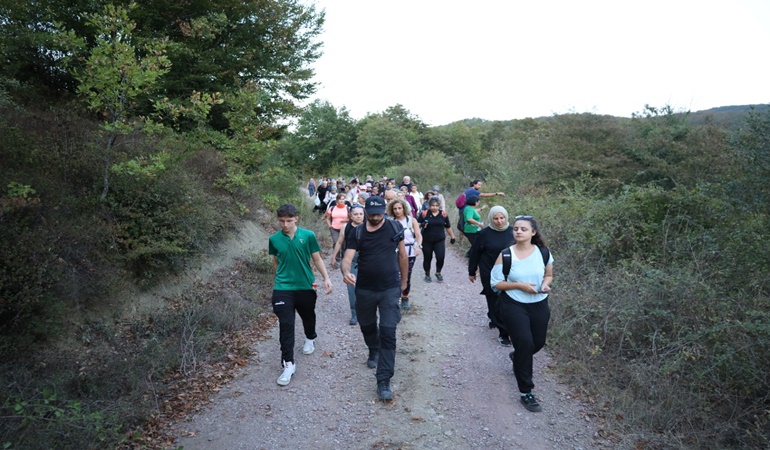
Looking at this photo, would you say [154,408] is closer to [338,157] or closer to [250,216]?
[250,216]

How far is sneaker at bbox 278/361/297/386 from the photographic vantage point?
5.10 m

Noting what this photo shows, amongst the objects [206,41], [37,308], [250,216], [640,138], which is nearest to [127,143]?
[37,308]

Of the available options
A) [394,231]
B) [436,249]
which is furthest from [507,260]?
[436,249]

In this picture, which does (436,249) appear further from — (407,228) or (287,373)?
(287,373)

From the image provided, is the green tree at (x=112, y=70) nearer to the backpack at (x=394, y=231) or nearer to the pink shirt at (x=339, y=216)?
the backpack at (x=394, y=231)

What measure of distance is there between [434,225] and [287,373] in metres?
4.39

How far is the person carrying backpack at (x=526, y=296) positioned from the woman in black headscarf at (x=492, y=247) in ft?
4.42

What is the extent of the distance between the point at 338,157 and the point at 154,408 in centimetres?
3787

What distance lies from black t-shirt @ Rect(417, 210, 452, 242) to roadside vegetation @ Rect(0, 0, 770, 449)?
2.35 m

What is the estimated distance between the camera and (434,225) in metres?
8.59

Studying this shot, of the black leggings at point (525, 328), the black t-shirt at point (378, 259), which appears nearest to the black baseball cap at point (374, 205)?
the black t-shirt at point (378, 259)

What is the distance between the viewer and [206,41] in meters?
11.5

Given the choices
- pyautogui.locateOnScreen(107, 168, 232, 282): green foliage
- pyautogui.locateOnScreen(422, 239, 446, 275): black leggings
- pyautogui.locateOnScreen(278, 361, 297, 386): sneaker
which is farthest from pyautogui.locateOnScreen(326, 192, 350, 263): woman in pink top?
pyautogui.locateOnScreen(278, 361, 297, 386): sneaker

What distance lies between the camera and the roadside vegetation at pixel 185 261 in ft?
13.6
